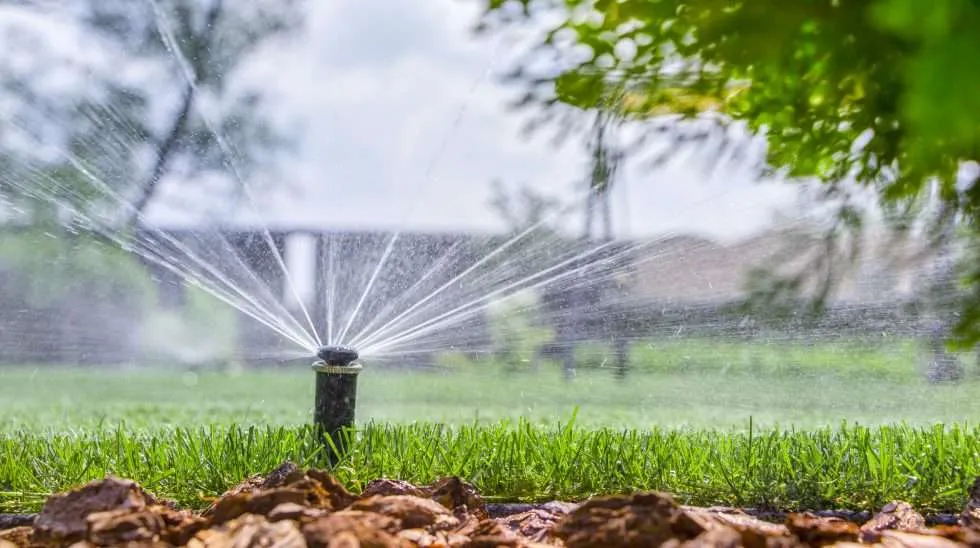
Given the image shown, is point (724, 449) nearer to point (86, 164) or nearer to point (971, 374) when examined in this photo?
point (971, 374)

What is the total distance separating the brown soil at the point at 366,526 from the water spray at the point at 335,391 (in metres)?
0.76

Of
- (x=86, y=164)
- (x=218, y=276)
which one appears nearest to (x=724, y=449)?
(x=218, y=276)

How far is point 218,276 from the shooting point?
14.8 ft

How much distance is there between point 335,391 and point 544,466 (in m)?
0.51

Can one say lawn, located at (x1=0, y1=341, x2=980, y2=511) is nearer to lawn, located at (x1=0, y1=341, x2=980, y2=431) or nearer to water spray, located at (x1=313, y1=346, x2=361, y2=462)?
water spray, located at (x1=313, y1=346, x2=361, y2=462)

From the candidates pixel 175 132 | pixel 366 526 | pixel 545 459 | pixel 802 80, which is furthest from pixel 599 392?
pixel 366 526

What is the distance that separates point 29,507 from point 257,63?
324 centimetres

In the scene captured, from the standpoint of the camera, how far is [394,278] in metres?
3.68

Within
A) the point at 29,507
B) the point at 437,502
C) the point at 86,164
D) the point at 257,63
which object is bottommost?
the point at 29,507

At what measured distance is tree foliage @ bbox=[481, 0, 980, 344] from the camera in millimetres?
717

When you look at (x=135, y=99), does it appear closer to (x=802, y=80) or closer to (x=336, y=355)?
(x=336, y=355)

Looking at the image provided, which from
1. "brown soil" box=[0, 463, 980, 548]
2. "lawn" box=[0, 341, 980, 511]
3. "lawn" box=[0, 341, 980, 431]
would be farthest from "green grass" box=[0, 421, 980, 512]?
"lawn" box=[0, 341, 980, 431]

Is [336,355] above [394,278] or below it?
below

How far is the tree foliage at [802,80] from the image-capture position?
0.72 m
